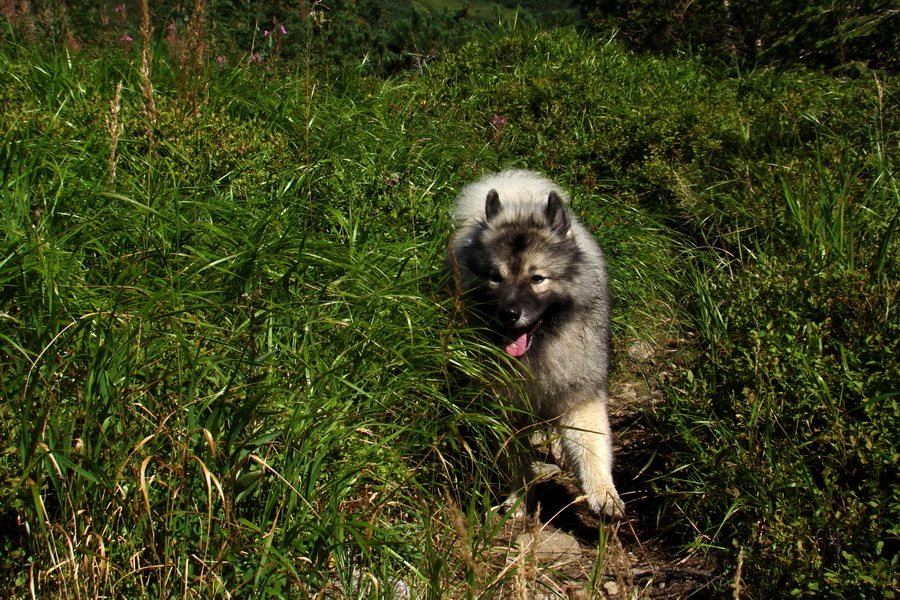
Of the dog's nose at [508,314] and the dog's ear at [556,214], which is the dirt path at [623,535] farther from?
the dog's ear at [556,214]

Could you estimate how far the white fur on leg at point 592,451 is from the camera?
3395mm

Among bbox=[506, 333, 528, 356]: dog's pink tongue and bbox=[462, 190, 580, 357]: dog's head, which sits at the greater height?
bbox=[462, 190, 580, 357]: dog's head

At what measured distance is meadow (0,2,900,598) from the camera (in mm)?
2262

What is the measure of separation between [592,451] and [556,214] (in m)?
1.08

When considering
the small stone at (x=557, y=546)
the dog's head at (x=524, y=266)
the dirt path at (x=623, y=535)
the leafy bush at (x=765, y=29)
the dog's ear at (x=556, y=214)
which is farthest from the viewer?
the leafy bush at (x=765, y=29)

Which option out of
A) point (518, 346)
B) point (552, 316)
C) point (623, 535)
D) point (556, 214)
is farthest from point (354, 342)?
point (623, 535)

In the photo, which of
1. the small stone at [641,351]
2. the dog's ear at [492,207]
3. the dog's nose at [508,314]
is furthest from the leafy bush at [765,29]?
the dog's nose at [508,314]

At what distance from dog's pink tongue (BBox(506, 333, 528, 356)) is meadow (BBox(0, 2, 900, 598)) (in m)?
0.23

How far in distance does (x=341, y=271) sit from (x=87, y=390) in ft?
4.48

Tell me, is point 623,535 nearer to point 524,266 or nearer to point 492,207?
point 524,266

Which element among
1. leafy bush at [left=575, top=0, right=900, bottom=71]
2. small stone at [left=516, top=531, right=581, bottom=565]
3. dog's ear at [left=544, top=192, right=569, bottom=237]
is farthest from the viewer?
leafy bush at [left=575, top=0, right=900, bottom=71]

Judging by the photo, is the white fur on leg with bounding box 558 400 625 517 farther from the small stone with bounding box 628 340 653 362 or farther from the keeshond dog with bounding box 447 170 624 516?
the small stone with bounding box 628 340 653 362

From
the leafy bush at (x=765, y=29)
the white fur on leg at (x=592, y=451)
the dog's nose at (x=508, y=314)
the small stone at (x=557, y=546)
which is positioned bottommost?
the small stone at (x=557, y=546)

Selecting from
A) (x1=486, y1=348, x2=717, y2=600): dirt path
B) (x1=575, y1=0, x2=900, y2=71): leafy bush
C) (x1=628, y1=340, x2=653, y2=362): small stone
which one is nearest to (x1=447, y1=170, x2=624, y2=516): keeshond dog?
(x1=486, y1=348, x2=717, y2=600): dirt path
